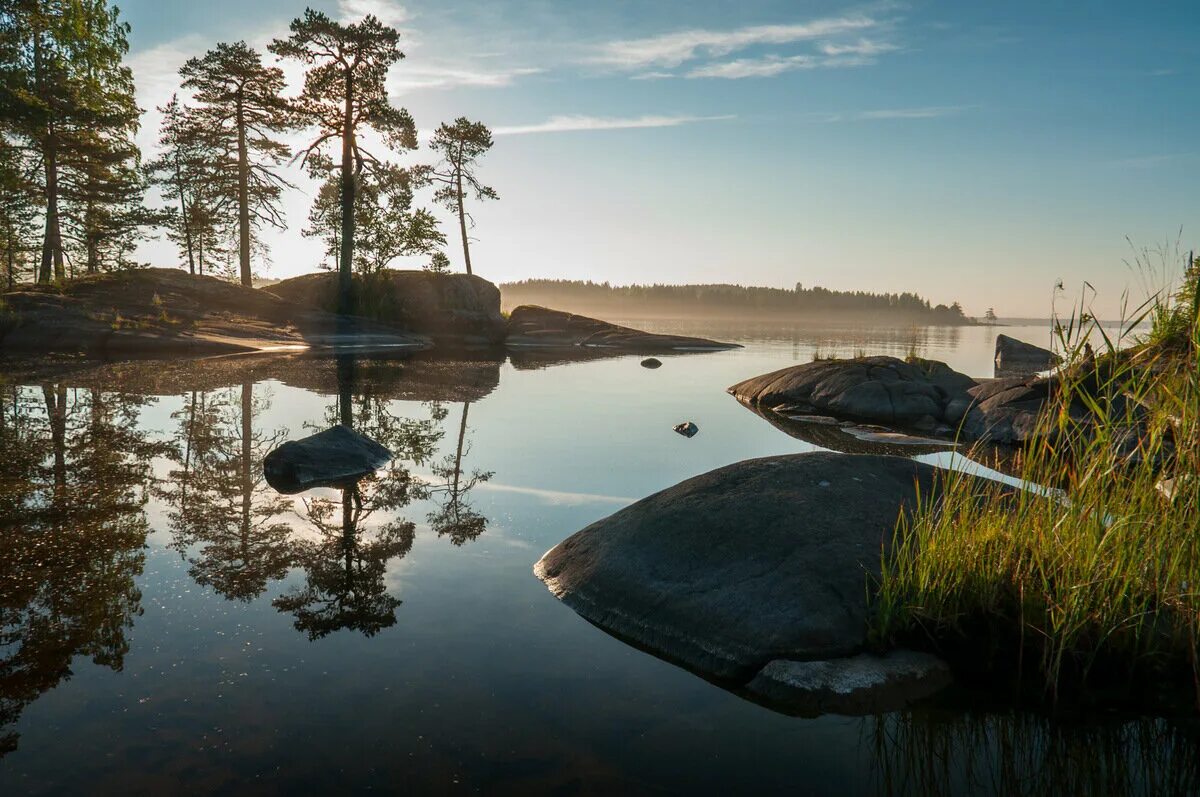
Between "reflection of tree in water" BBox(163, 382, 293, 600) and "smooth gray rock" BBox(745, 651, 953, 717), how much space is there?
136 inches

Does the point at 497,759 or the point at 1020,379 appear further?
the point at 1020,379

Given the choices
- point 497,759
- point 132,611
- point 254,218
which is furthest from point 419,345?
point 497,759

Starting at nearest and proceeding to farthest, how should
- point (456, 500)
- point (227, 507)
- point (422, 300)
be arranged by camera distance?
point (227, 507) → point (456, 500) → point (422, 300)

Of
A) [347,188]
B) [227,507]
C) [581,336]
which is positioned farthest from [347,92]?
[227,507]

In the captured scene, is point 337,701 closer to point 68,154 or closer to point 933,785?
point 933,785

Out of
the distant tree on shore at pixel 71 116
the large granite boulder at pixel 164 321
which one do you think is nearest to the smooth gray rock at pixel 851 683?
the large granite boulder at pixel 164 321

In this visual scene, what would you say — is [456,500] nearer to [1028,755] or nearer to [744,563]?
[744,563]

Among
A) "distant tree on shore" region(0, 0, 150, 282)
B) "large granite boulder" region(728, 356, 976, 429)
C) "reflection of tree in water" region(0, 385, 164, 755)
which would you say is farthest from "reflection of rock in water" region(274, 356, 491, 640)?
"distant tree on shore" region(0, 0, 150, 282)

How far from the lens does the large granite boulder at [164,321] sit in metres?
20.8

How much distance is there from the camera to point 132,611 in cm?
457

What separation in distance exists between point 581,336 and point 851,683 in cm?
3593

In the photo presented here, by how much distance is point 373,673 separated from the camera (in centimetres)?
389

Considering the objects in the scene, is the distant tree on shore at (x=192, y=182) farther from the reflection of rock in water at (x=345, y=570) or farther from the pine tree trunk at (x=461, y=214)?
the reflection of rock in water at (x=345, y=570)

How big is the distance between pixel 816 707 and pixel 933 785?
68 cm
